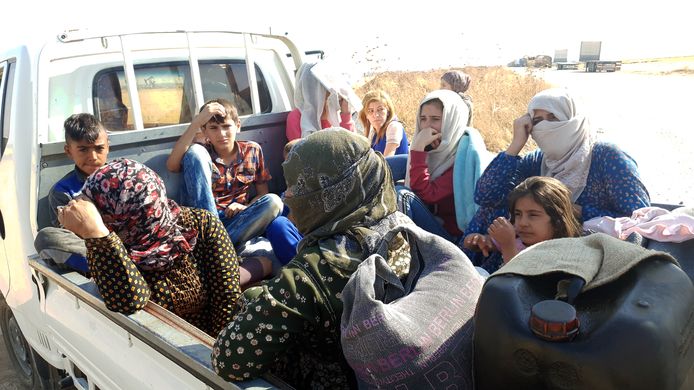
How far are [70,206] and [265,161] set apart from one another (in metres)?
2.07

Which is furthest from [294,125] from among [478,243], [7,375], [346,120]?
[7,375]

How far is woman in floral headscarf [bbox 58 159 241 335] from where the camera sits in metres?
2.06

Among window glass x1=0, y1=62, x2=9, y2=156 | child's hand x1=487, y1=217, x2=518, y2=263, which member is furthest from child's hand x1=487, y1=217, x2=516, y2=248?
window glass x1=0, y1=62, x2=9, y2=156

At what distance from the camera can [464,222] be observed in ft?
10.3

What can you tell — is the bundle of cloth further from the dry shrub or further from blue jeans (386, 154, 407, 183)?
the dry shrub

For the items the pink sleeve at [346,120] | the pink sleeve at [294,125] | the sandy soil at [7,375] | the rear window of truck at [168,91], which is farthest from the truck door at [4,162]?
the pink sleeve at [346,120]

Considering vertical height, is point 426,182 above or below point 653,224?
below

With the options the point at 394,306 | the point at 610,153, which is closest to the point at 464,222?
the point at 610,153

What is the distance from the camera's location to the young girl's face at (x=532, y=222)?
238 cm

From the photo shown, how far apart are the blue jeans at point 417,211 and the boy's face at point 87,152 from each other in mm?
1584

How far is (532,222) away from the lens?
240cm

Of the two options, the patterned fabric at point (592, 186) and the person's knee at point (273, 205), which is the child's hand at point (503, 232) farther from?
the person's knee at point (273, 205)

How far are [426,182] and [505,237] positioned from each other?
86cm

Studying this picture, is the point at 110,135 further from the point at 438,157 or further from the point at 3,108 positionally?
the point at 438,157
